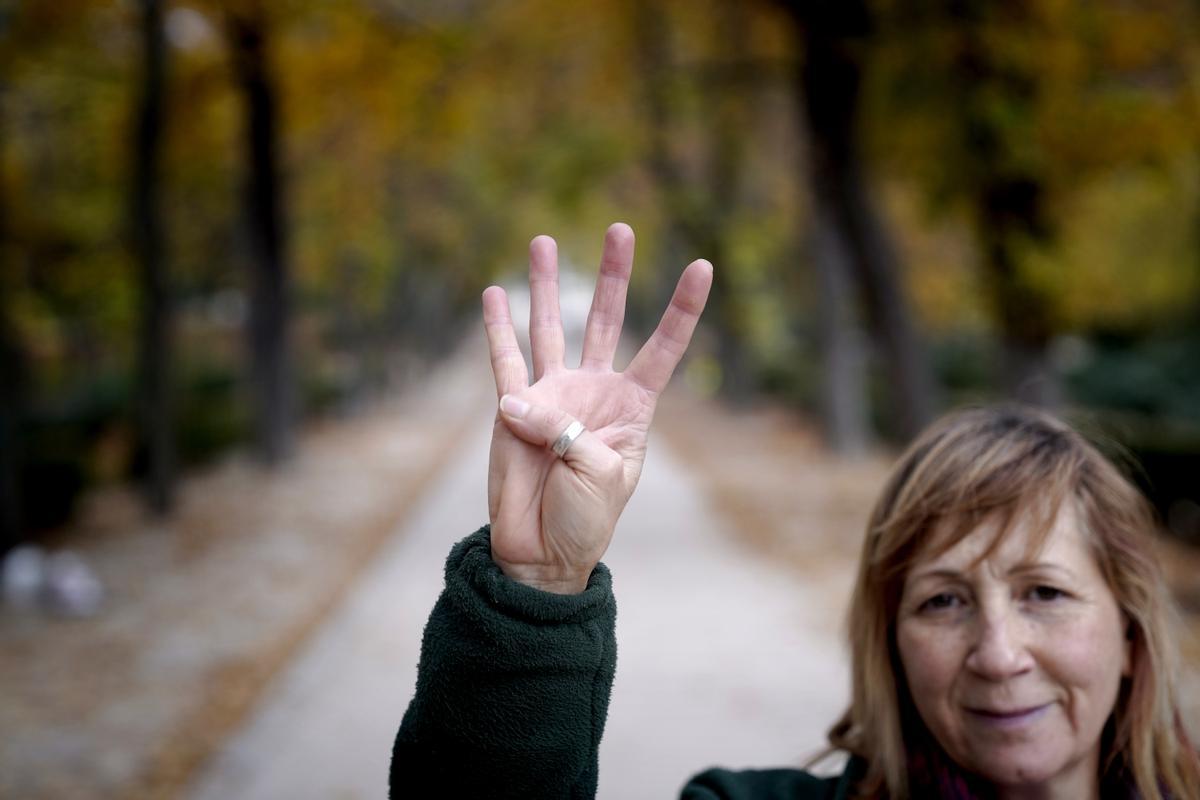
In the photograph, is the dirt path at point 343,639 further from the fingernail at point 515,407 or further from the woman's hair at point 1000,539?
the fingernail at point 515,407

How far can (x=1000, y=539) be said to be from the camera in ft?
5.43

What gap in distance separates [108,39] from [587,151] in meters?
5.61

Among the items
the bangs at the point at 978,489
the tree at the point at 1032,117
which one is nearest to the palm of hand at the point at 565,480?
the bangs at the point at 978,489

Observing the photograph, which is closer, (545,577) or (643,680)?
(545,577)

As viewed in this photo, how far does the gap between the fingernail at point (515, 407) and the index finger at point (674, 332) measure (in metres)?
0.18

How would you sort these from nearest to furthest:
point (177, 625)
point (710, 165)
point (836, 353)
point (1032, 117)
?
1. point (1032, 117)
2. point (177, 625)
3. point (836, 353)
4. point (710, 165)

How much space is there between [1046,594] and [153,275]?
34.8 ft

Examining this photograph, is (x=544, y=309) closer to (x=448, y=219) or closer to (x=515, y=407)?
(x=515, y=407)

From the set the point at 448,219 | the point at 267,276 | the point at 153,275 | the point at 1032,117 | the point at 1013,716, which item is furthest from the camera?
the point at 448,219

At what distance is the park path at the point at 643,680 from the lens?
205 inches

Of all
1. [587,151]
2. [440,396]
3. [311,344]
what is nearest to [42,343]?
[311,344]

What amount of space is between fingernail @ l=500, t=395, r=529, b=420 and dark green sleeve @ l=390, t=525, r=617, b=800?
206 millimetres

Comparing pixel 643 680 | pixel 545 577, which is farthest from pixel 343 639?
pixel 545 577

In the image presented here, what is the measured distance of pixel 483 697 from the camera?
59.6 inches
